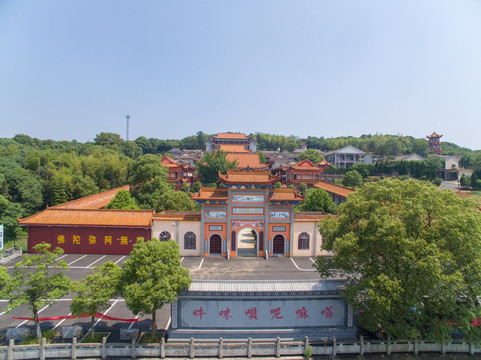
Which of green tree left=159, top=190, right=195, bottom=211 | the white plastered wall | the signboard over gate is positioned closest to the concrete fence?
the signboard over gate

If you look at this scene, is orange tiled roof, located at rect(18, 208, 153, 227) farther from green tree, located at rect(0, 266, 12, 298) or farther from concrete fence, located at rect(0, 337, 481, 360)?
concrete fence, located at rect(0, 337, 481, 360)

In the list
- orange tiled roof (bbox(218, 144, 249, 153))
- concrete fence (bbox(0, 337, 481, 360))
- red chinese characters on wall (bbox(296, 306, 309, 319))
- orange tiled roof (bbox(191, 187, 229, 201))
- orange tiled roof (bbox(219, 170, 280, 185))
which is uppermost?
orange tiled roof (bbox(218, 144, 249, 153))

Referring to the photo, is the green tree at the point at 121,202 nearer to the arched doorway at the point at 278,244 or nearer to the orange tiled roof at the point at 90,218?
the orange tiled roof at the point at 90,218

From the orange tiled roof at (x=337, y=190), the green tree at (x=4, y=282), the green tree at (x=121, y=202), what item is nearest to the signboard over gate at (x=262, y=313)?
the green tree at (x=4, y=282)

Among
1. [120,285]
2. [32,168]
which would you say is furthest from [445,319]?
[32,168]

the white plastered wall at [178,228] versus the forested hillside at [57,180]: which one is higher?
the forested hillside at [57,180]
